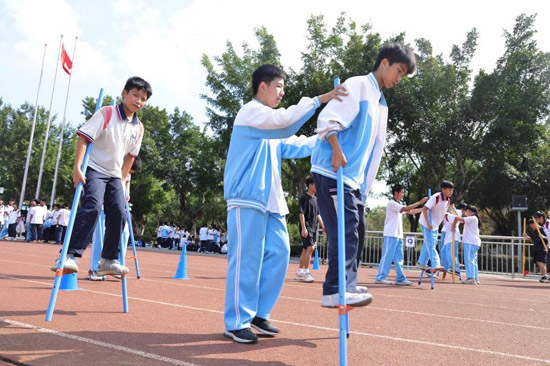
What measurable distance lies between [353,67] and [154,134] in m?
24.3

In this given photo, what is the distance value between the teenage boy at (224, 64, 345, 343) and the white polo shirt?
1452 mm

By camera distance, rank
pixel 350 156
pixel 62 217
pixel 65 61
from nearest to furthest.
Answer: pixel 350 156
pixel 62 217
pixel 65 61

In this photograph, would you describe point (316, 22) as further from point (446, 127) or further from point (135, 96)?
point (135, 96)

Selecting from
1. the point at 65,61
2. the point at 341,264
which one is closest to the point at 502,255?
the point at 341,264

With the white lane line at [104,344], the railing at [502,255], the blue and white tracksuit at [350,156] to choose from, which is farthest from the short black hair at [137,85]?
the railing at [502,255]

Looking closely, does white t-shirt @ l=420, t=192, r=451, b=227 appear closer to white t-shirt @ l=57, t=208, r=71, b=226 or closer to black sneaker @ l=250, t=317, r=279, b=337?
black sneaker @ l=250, t=317, r=279, b=337

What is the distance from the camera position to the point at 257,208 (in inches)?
150

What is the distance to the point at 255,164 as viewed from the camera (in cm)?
390

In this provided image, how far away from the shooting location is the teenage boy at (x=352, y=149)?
11.1 ft

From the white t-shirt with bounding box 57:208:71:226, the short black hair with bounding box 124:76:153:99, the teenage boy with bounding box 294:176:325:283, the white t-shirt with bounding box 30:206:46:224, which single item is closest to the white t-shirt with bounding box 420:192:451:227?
the teenage boy with bounding box 294:176:325:283

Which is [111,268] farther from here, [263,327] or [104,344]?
[263,327]

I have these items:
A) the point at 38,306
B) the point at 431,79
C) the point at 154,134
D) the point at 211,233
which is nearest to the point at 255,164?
the point at 38,306

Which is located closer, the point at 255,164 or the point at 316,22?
the point at 255,164

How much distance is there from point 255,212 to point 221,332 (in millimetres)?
1068
